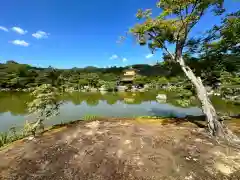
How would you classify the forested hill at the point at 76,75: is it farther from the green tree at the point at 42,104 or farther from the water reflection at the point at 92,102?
the green tree at the point at 42,104

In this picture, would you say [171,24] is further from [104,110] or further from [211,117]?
[104,110]

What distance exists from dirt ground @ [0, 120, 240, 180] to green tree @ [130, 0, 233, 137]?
2.50 ft

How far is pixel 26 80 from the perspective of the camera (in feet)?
113

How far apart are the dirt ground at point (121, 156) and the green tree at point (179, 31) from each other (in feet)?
2.50

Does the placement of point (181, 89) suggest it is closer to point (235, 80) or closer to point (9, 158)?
point (235, 80)

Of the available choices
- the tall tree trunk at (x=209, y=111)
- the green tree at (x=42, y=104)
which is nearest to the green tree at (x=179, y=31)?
the tall tree trunk at (x=209, y=111)

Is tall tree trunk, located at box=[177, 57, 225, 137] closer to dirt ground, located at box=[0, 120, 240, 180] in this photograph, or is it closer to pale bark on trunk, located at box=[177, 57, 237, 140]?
pale bark on trunk, located at box=[177, 57, 237, 140]

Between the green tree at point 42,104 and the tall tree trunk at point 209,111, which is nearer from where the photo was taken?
the tall tree trunk at point 209,111

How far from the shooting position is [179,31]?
716 centimetres

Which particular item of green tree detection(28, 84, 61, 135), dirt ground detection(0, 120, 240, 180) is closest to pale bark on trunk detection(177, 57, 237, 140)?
dirt ground detection(0, 120, 240, 180)

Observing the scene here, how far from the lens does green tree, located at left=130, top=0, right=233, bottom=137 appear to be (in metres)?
6.24

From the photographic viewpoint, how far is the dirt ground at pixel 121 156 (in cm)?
400

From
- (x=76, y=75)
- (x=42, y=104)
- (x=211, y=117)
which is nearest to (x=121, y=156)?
(x=211, y=117)

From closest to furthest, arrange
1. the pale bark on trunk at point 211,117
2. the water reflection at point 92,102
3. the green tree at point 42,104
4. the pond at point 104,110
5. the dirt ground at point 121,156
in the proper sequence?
the dirt ground at point 121,156 < the pale bark on trunk at point 211,117 < the green tree at point 42,104 < the pond at point 104,110 < the water reflection at point 92,102
